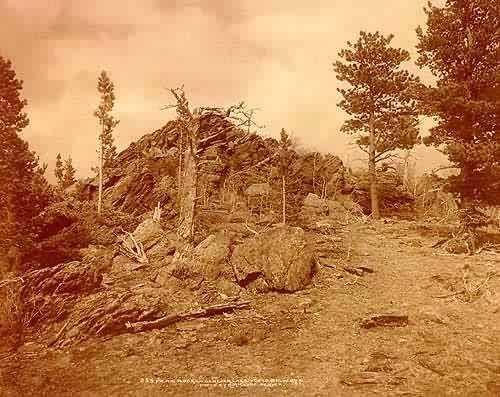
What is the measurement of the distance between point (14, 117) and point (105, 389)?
1307 centimetres

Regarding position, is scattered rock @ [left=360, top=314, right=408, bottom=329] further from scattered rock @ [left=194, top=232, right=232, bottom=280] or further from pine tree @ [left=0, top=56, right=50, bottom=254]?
pine tree @ [left=0, top=56, right=50, bottom=254]

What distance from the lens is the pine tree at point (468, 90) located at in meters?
17.8

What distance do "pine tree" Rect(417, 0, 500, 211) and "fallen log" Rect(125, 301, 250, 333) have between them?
1222cm

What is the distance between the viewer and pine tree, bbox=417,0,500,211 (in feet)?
58.3

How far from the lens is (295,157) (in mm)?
46219

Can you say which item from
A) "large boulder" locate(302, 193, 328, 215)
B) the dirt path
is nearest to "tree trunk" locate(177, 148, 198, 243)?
the dirt path

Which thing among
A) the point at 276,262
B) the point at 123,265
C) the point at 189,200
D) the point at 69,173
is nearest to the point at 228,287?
the point at 276,262

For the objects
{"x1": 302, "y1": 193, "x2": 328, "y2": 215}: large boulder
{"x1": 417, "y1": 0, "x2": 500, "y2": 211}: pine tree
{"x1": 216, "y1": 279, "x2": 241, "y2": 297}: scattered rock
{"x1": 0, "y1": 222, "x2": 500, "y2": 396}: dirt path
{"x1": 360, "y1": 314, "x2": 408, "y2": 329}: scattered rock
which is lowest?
{"x1": 0, "y1": 222, "x2": 500, "y2": 396}: dirt path

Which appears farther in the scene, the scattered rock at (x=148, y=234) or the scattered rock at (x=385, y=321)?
the scattered rock at (x=148, y=234)

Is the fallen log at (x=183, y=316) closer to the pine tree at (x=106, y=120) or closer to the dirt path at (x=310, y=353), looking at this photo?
the dirt path at (x=310, y=353)

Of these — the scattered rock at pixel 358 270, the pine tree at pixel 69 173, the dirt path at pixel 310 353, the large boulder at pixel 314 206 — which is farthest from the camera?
the pine tree at pixel 69 173

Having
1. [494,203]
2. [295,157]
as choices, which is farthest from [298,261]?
[295,157]

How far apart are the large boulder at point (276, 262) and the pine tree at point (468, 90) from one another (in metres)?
8.85

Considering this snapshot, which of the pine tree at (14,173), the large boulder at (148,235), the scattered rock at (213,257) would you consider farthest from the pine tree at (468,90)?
the pine tree at (14,173)
